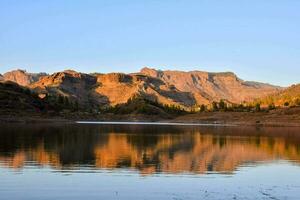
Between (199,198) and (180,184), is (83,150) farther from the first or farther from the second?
(199,198)

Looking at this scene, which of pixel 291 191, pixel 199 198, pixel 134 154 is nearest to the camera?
pixel 199 198

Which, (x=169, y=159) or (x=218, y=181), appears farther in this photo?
(x=169, y=159)

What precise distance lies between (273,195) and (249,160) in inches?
1035

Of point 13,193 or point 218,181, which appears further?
point 218,181

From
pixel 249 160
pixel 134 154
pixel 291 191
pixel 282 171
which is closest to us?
pixel 291 191

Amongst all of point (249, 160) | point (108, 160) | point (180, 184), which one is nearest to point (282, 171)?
point (249, 160)

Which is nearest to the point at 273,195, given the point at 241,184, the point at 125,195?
the point at 241,184

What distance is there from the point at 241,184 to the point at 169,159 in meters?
20.0

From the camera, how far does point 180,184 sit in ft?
128

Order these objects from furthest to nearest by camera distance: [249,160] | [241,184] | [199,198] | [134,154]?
[134,154], [249,160], [241,184], [199,198]

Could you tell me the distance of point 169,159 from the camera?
59500mm

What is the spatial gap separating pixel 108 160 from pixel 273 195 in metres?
25.2

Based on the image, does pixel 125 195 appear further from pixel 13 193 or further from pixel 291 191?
pixel 291 191

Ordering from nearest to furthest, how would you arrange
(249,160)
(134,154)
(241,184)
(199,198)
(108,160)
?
1. (199,198)
2. (241,184)
3. (108,160)
4. (249,160)
5. (134,154)
